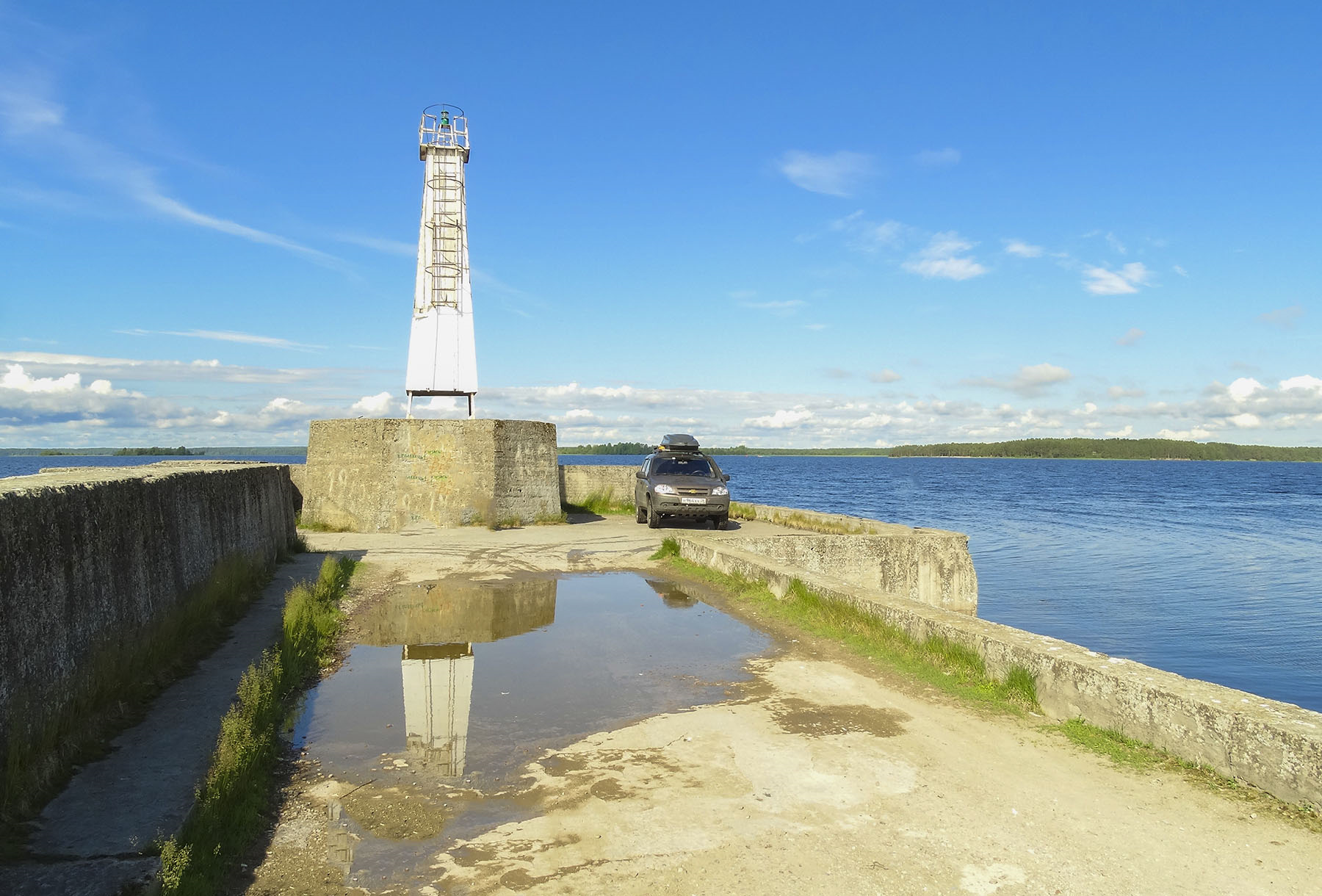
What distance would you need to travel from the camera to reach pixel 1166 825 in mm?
4227

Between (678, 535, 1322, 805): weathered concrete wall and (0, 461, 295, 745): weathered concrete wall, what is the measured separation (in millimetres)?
6270

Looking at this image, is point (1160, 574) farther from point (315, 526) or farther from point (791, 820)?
point (791, 820)

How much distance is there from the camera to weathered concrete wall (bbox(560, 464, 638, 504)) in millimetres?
23656

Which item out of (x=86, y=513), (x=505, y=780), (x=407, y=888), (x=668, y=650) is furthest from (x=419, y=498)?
(x=407, y=888)

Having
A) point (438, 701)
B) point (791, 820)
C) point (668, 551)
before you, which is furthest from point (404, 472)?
point (791, 820)

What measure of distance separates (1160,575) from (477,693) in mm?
25869

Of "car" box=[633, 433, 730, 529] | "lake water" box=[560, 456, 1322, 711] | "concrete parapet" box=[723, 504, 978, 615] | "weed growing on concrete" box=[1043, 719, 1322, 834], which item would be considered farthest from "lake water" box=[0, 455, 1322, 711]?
"weed growing on concrete" box=[1043, 719, 1322, 834]

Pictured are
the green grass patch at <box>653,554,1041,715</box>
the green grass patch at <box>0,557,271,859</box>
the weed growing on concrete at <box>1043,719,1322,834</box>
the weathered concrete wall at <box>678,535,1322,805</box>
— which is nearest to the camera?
the green grass patch at <box>0,557,271,859</box>

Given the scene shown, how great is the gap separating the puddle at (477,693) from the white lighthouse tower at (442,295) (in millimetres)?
9807

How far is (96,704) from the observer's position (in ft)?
17.8

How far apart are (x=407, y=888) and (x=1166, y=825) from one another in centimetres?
360

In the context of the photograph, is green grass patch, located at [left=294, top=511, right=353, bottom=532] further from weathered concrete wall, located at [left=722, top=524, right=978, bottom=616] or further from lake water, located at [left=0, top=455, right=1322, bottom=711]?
weathered concrete wall, located at [left=722, top=524, right=978, bottom=616]

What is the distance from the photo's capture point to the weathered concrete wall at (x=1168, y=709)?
448 centimetres

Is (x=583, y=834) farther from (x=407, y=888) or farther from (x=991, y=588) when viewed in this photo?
(x=991, y=588)
